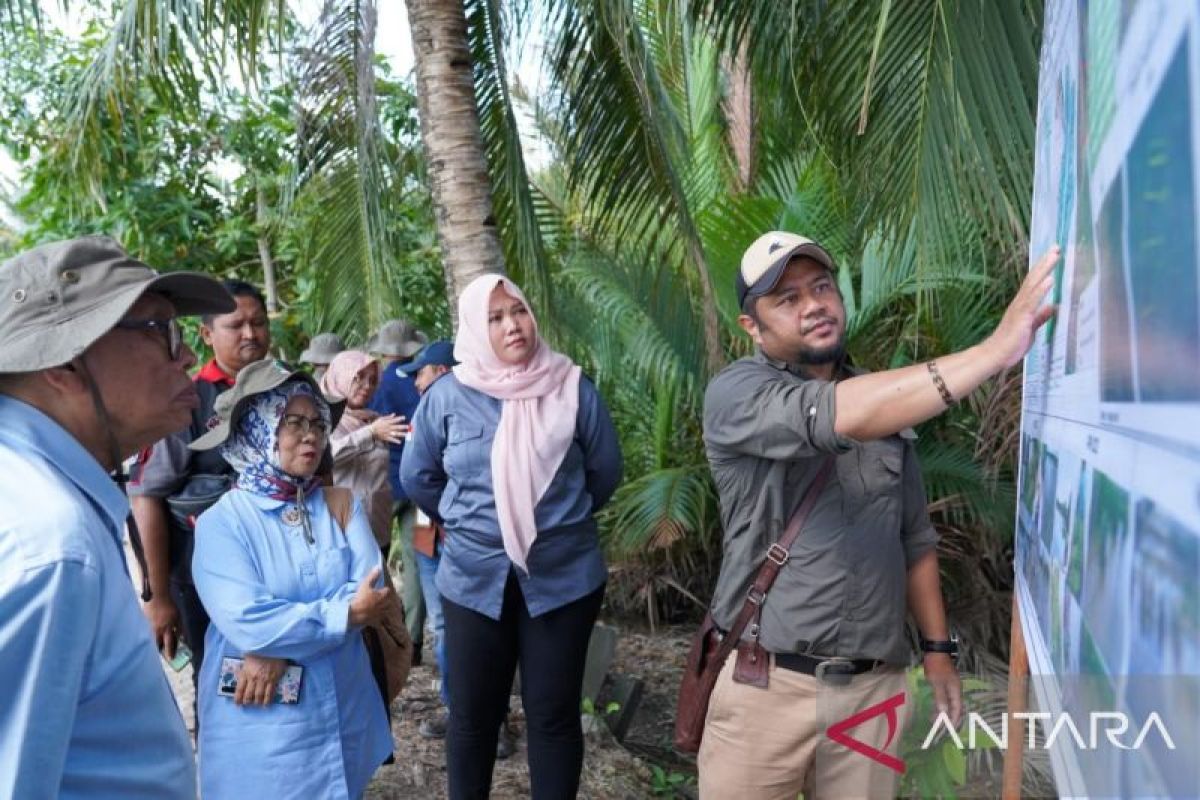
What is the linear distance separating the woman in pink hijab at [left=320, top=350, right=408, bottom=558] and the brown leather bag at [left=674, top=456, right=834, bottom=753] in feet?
7.06

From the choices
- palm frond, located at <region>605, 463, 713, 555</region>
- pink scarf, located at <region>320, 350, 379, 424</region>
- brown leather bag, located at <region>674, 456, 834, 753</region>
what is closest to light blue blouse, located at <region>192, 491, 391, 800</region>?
brown leather bag, located at <region>674, 456, 834, 753</region>

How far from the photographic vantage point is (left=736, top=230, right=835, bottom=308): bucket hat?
2.22m

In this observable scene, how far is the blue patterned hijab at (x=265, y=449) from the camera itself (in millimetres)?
2770

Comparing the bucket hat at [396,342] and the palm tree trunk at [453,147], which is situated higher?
the palm tree trunk at [453,147]

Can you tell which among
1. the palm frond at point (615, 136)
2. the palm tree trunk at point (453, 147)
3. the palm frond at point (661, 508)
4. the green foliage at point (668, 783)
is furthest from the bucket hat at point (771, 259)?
the palm frond at point (661, 508)

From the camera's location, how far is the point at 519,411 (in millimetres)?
3303

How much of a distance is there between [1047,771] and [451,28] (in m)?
3.38

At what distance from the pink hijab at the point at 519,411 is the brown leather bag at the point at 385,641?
40 centimetres

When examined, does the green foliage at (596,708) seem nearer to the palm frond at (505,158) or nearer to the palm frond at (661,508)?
the palm frond at (661,508)

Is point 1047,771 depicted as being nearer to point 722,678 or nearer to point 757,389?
point 722,678

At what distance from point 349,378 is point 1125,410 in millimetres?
3945

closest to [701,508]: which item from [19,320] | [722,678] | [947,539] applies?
[947,539]

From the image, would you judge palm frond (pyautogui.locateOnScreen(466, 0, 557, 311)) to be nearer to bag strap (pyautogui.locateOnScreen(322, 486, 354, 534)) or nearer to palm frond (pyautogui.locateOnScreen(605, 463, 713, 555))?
palm frond (pyautogui.locateOnScreen(605, 463, 713, 555))

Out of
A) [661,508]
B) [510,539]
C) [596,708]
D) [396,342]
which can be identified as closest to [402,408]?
[396,342]
